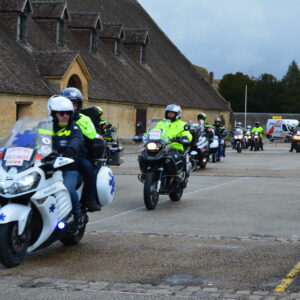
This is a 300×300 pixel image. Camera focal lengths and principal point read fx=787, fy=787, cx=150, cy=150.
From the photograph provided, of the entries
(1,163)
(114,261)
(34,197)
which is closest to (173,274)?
(114,261)

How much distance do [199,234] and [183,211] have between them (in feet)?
8.80

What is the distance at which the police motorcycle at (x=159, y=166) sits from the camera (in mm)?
12891

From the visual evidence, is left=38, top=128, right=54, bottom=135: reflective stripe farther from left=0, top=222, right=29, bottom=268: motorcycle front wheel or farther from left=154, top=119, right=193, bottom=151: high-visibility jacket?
left=154, top=119, right=193, bottom=151: high-visibility jacket

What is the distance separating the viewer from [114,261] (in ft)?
26.4

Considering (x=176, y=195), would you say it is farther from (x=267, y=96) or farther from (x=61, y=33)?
(x=267, y=96)

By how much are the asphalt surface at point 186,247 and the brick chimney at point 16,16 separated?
987 inches

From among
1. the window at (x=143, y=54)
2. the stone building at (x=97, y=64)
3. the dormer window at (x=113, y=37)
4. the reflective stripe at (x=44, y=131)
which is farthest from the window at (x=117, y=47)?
the reflective stripe at (x=44, y=131)

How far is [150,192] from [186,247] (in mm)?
3795

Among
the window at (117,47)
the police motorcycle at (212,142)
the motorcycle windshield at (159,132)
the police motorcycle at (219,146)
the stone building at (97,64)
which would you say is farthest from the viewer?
the window at (117,47)

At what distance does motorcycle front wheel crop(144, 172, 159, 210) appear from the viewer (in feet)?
41.3

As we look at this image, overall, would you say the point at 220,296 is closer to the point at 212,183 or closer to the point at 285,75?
the point at 212,183

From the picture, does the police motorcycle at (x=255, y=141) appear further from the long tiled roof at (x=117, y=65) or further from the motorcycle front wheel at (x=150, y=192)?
the motorcycle front wheel at (x=150, y=192)

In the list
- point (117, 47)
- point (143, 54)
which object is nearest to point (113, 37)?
point (117, 47)

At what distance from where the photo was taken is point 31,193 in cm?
766
